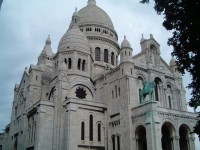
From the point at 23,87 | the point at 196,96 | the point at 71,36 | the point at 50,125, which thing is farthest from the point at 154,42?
the point at 196,96

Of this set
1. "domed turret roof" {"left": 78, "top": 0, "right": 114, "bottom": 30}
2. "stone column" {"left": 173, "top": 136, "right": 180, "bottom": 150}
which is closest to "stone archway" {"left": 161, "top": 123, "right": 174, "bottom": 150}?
"stone column" {"left": 173, "top": 136, "right": 180, "bottom": 150}

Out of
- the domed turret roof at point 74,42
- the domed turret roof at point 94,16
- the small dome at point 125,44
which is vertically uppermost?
the domed turret roof at point 94,16

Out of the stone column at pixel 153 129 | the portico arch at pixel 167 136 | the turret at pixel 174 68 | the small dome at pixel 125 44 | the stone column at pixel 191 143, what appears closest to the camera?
the stone column at pixel 153 129

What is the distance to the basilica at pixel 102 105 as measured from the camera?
35.6 meters

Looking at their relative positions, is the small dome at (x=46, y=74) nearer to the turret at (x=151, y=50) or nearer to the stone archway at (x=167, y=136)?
the turret at (x=151, y=50)

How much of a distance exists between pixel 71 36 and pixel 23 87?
44.0 feet

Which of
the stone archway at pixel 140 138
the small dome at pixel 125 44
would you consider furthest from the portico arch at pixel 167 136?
the small dome at pixel 125 44

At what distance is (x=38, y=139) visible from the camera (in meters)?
37.4

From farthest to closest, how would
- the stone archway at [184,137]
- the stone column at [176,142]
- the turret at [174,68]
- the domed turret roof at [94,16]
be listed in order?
the domed turret roof at [94,16] → the turret at [174,68] → the stone archway at [184,137] → the stone column at [176,142]

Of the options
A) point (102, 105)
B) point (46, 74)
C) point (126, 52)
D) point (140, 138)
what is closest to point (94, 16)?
point (46, 74)

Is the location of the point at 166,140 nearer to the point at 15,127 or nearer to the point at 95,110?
the point at 95,110

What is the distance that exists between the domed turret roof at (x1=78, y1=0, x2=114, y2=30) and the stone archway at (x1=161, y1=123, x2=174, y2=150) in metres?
30.0

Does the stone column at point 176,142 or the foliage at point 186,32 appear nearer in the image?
the foliage at point 186,32

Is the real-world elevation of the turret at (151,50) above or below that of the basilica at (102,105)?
above
